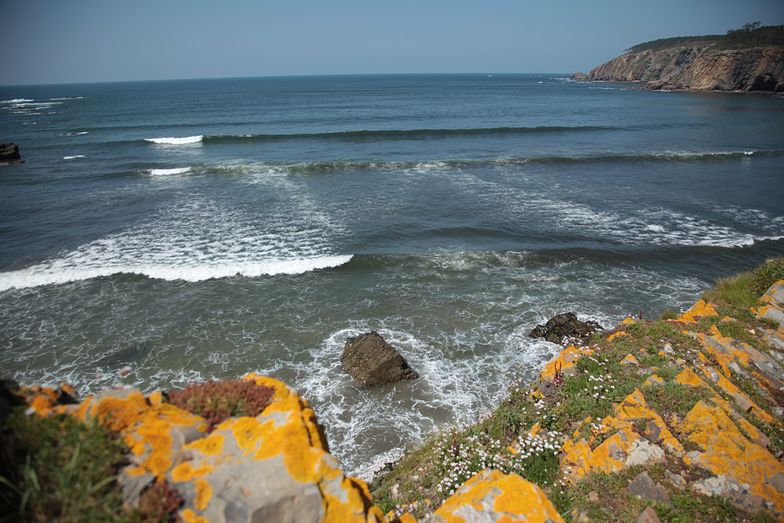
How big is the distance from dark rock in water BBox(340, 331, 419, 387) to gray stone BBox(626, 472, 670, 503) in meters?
6.65

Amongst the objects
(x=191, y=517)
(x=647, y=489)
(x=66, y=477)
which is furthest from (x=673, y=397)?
(x=66, y=477)

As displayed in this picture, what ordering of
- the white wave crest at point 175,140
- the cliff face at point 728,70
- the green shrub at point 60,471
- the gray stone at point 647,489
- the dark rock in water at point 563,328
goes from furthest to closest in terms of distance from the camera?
the cliff face at point 728,70 → the white wave crest at point 175,140 → the dark rock in water at point 563,328 → the gray stone at point 647,489 → the green shrub at point 60,471

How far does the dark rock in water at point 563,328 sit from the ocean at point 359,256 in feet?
2.35

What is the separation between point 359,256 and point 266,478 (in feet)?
52.9

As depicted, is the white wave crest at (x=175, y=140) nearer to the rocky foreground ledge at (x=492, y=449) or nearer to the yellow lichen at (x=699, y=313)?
the rocky foreground ledge at (x=492, y=449)

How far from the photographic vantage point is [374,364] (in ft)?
39.7

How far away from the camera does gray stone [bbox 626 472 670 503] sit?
6189 millimetres

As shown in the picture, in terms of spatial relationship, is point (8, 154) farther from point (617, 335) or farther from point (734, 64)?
point (734, 64)

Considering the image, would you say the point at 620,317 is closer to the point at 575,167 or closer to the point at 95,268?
the point at 95,268

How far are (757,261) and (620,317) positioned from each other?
10266 millimetres

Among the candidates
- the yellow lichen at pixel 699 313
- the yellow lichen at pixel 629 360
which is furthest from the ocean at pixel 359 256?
the yellow lichen at pixel 629 360

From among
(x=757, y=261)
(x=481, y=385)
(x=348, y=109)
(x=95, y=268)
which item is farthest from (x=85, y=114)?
(x=757, y=261)

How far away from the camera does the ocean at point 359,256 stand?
12.8 meters

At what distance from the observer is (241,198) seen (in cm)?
2923
